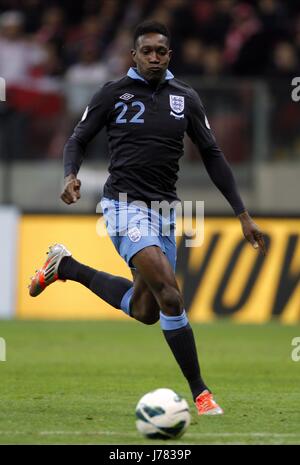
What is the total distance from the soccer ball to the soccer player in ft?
3.19

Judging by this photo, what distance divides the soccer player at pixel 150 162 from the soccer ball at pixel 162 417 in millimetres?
972

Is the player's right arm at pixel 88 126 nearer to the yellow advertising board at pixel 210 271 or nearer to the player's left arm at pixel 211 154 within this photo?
the player's left arm at pixel 211 154

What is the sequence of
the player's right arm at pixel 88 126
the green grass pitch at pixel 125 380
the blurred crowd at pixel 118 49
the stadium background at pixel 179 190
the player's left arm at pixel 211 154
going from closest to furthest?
the green grass pitch at pixel 125 380 < the player's right arm at pixel 88 126 < the player's left arm at pixel 211 154 < the stadium background at pixel 179 190 < the blurred crowd at pixel 118 49

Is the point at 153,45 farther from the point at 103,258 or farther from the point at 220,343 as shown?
the point at 103,258

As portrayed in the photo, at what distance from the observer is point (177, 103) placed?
26.8 feet

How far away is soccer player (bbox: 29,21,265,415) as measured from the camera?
774 cm

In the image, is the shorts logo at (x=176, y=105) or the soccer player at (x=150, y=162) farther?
the shorts logo at (x=176, y=105)

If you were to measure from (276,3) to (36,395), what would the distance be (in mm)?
10883

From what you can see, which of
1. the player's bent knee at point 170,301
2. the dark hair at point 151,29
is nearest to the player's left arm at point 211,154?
the dark hair at point 151,29

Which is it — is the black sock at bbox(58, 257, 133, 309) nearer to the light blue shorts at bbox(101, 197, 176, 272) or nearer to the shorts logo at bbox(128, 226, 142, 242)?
the light blue shorts at bbox(101, 197, 176, 272)

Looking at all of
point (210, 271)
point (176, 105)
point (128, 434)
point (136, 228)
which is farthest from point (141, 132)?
point (210, 271)

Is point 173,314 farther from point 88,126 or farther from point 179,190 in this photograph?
point 179,190

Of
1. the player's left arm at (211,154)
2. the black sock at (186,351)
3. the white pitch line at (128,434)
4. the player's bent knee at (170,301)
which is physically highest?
the player's left arm at (211,154)

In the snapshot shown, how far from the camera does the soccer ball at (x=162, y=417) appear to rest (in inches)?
263
